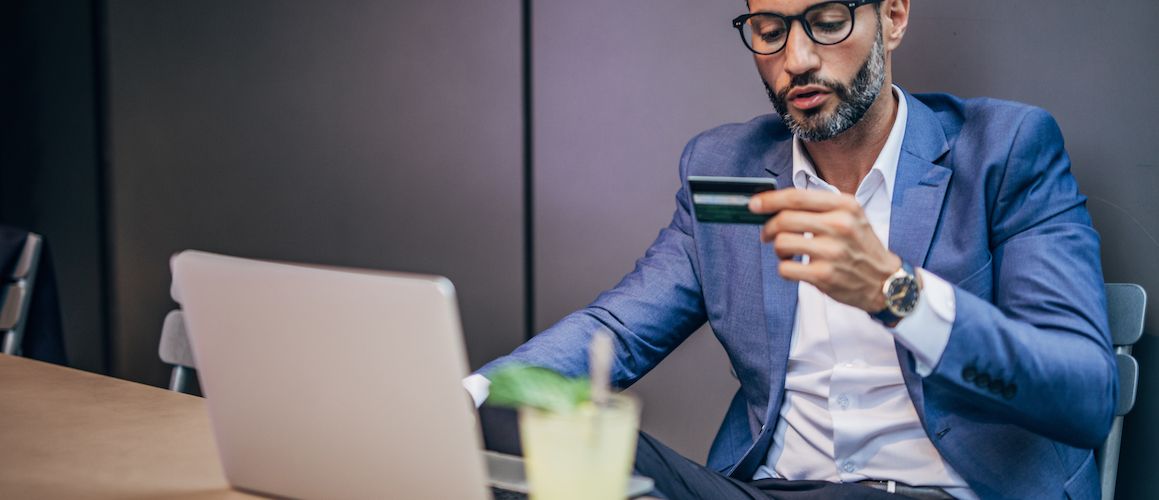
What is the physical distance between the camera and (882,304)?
1.27 m

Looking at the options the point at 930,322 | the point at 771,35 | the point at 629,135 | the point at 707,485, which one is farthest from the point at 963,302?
the point at 629,135

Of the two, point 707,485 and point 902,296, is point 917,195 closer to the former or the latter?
point 902,296

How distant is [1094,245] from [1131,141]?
451 millimetres

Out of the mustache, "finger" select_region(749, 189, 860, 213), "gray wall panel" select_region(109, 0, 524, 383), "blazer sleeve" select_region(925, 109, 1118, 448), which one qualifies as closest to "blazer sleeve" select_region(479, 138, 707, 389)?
the mustache

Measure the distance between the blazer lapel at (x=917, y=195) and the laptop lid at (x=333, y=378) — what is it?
90 centimetres

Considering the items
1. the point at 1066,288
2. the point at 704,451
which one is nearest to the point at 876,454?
the point at 1066,288

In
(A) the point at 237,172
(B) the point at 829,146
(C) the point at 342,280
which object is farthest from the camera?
(A) the point at 237,172

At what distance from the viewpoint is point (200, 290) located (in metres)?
1.01

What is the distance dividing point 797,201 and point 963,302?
1.05ft

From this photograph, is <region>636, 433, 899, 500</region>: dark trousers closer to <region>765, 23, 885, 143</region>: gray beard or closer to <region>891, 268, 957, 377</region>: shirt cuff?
<region>891, 268, 957, 377</region>: shirt cuff

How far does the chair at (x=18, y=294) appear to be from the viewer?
88.2 inches

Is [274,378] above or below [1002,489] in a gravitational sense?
above

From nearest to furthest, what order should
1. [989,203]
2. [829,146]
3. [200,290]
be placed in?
[200,290]
[989,203]
[829,146]

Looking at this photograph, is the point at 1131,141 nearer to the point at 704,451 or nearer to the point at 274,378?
the point at 704,451
